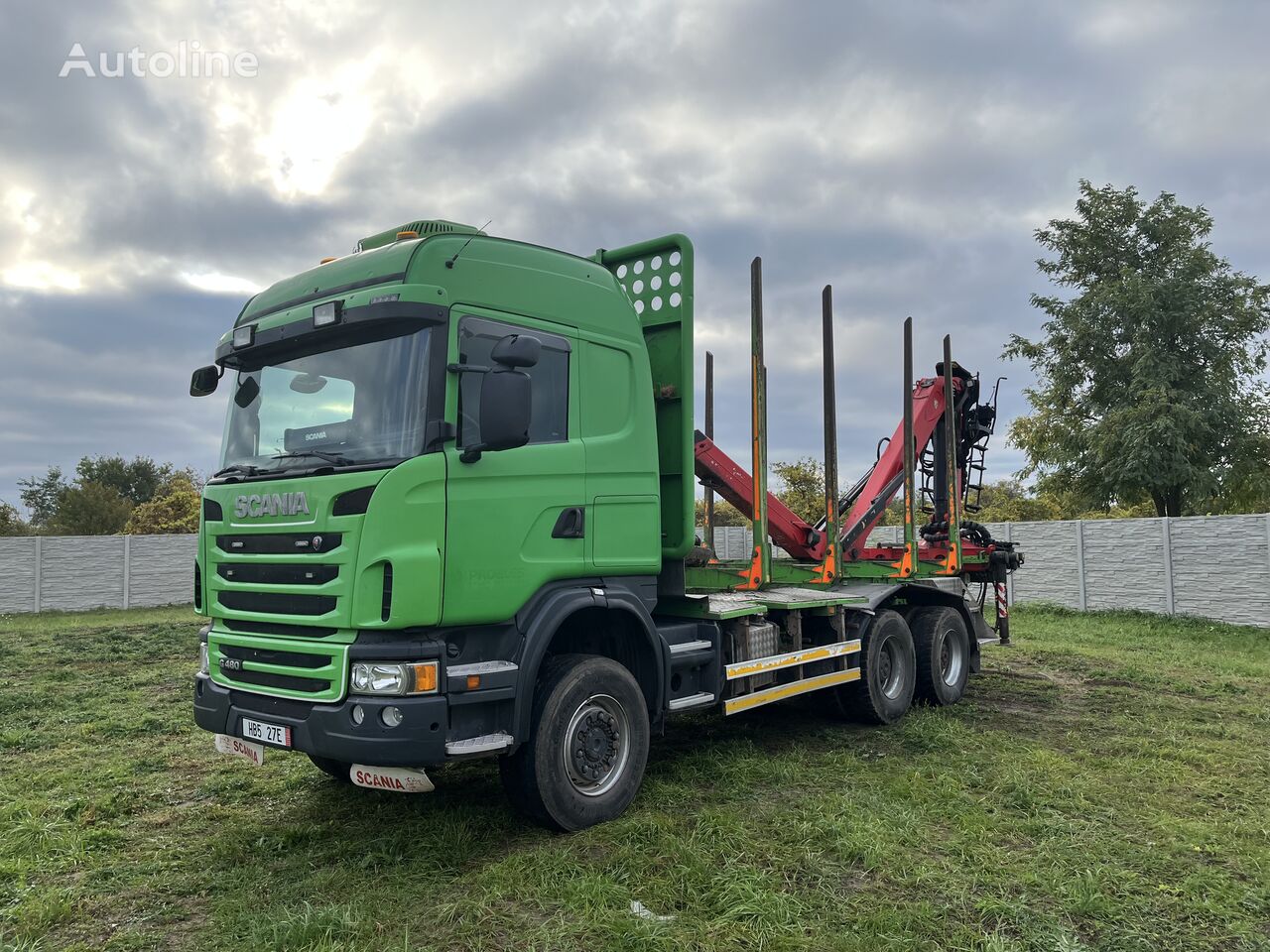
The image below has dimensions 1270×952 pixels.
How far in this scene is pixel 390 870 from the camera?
4.47 metres

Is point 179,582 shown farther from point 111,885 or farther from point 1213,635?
point 1213,635

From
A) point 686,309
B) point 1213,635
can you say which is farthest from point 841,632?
point 1213,635

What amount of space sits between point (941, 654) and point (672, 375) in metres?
4.80

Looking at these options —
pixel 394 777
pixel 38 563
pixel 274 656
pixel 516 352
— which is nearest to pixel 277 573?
pixel 274 656

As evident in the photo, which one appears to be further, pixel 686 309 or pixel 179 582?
pixel 179 582

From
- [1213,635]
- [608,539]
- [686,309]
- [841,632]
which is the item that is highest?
[686,309]

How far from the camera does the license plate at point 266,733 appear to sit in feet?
14.9

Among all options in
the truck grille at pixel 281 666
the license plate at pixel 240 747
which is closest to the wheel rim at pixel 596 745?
the truck grille at pixel 281 666

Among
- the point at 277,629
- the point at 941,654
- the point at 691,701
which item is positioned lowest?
the point at 941,654

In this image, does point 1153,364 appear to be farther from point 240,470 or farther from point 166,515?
point 166,515

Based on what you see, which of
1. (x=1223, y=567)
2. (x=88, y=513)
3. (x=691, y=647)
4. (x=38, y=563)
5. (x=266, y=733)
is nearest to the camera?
(x=266, y=733)

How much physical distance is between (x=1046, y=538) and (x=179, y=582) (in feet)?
69.5

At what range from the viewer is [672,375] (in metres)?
6.14

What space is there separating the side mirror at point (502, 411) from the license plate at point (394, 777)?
161 centimetres
